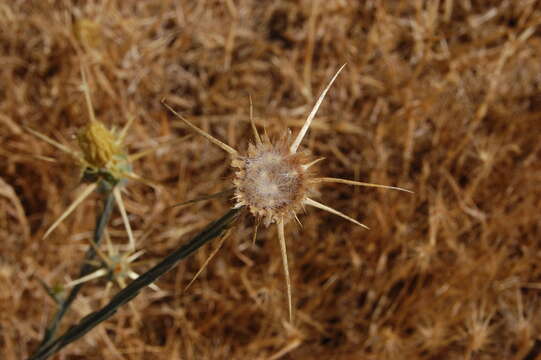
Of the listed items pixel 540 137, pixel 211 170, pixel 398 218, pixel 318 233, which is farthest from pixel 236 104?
pixel 540 137

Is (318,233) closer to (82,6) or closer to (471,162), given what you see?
(471,162)

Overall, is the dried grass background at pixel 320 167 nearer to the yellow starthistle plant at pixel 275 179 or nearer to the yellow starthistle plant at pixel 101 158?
the yellow starthistle plant at pixel 101 158

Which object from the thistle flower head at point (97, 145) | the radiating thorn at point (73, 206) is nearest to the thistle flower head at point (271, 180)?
the radiating thorn at point (73, 206)

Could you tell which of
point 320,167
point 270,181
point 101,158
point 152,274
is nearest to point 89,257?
point 101,158

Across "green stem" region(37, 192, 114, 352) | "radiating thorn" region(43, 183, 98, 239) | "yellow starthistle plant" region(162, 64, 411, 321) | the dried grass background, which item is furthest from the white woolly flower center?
the dried grass background

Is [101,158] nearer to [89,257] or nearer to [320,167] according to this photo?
[89,257]

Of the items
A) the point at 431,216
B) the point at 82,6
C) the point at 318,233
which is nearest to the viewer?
the point at 431,216

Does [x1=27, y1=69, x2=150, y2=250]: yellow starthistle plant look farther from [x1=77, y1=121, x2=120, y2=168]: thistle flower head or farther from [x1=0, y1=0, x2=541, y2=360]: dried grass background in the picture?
[x1=0, y1=0, x2=541, y2=360]: dried grass background
